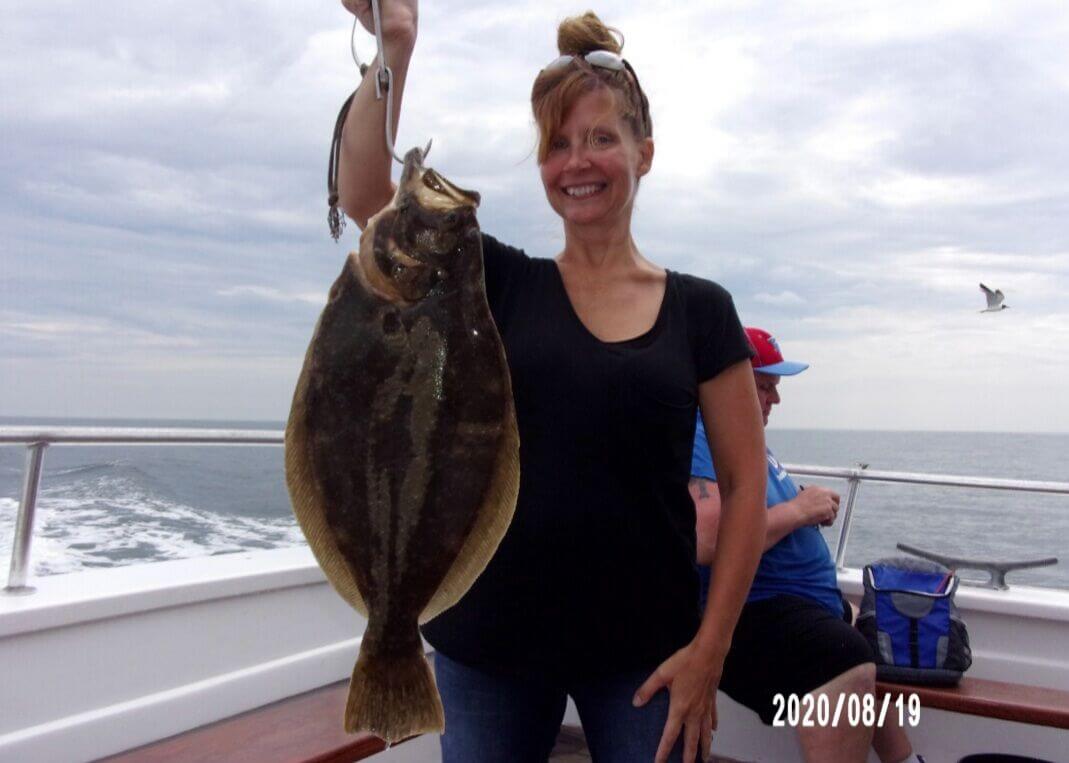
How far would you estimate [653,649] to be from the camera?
185 cm

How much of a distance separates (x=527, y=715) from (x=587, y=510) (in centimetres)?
48

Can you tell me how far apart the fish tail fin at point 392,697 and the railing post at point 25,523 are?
198 cm

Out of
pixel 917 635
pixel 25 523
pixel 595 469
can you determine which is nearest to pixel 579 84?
pixel 595 469

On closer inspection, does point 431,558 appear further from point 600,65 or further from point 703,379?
point 600,65

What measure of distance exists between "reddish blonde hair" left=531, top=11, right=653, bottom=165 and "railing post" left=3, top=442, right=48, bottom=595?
216 centimetres

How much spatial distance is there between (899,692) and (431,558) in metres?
2.71

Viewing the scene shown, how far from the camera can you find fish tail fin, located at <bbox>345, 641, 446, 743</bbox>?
63.1 inches

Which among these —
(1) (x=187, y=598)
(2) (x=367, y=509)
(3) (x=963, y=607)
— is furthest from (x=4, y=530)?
(3) (x=963, y=607)

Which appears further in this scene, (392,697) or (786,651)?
(786,651)

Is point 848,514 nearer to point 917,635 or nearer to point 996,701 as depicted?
point 917,635

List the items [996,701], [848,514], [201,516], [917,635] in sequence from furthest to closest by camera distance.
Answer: [201,516]
[848,514]
[917,635]
[996,701]

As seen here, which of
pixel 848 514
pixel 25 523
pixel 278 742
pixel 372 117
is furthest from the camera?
pixel 848 514

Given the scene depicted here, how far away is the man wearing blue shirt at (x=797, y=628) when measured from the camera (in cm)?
310

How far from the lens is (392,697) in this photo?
1.61m
